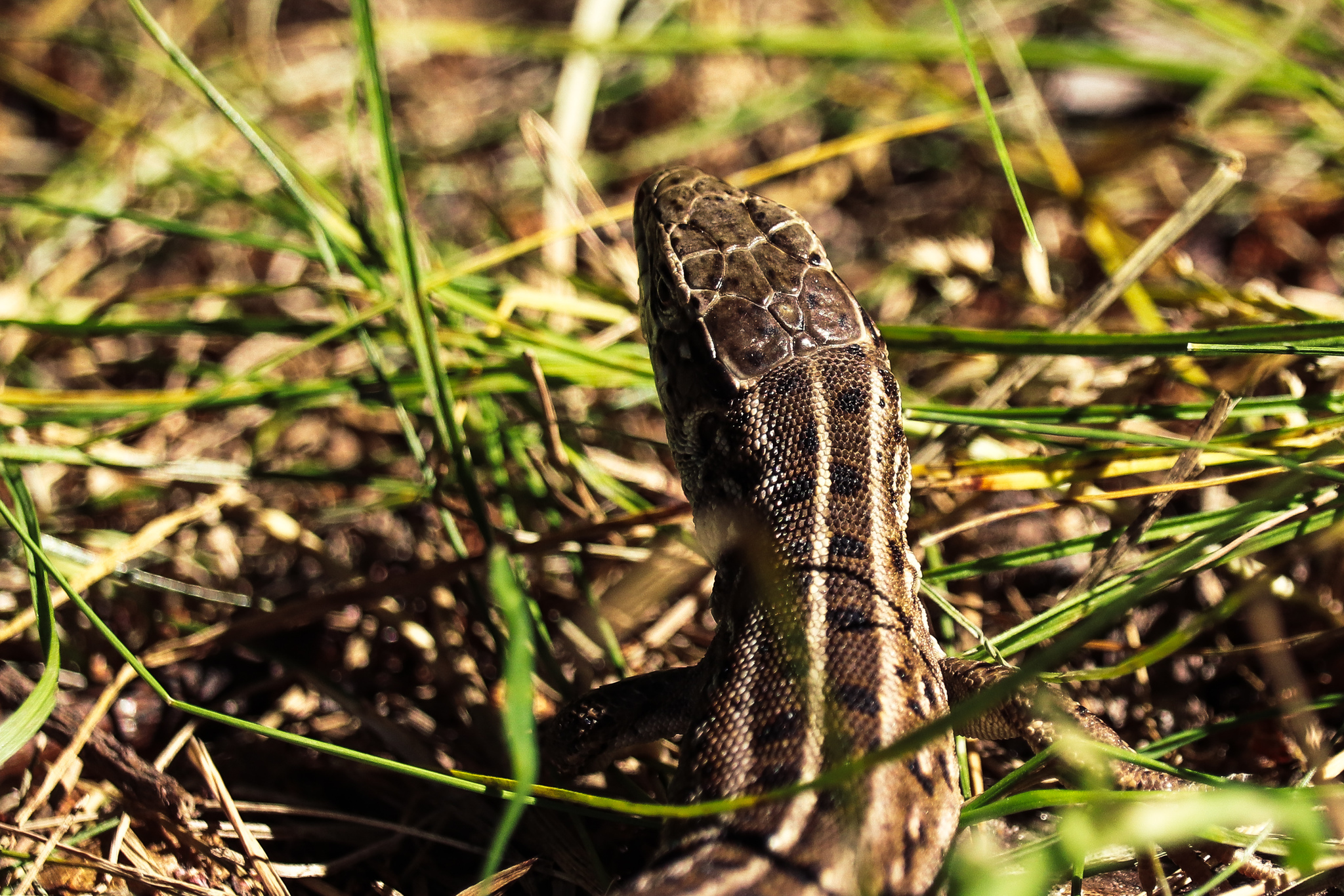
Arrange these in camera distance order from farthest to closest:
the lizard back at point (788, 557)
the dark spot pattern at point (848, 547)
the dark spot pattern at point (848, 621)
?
the dark spot pattern at point (848, 547) → the dark spot pattern at point (848, 621) → the lizard back at point (788, 557)

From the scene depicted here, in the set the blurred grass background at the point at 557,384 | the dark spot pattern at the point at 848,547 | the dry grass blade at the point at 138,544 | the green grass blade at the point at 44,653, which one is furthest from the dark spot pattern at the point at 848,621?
the dry grass blade at the point at 138,544

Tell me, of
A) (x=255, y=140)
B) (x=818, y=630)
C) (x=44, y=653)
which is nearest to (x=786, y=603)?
(x=818, y=630)

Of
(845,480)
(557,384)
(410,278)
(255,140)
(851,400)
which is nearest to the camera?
(845,480)

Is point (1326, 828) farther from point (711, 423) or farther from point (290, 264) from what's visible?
point (290, 264)

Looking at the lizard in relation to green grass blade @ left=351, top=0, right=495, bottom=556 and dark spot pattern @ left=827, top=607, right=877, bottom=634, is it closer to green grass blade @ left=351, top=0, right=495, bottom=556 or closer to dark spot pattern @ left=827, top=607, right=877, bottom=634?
dark spot pattern @ left=827, top=607, right=877, bottom=634

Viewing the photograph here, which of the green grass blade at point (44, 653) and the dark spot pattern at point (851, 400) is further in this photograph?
the dark spot pattern at point (851, 400)

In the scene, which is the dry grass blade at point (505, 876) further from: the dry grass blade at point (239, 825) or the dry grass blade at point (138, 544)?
the dry grass blade at point (138, 544)

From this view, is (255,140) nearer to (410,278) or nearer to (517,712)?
(410,278)
